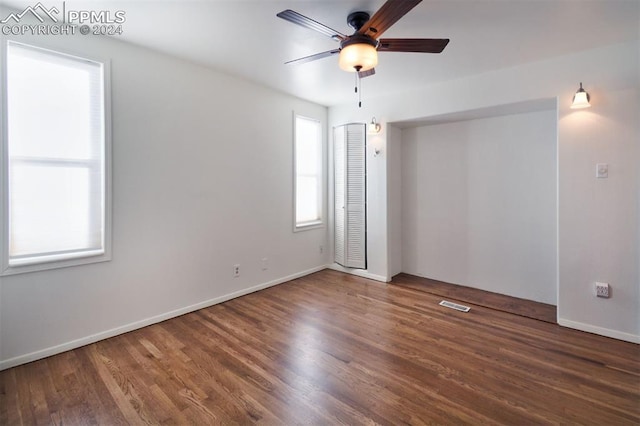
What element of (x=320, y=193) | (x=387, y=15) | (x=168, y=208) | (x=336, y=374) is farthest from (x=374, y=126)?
(x=336, y=374)

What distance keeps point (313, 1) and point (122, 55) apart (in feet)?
6.08

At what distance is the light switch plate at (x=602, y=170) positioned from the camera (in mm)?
2689

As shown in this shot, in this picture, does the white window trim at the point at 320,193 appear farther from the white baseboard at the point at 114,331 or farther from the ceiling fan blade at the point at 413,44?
the ceiling fan blade at the point at 413,44

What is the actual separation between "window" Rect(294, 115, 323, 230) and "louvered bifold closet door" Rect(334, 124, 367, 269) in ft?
1.04

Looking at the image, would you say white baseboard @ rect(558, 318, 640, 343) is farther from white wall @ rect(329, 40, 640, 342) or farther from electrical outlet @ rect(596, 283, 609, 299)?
electrical outlet @ rect(596, 283, 609, 299)

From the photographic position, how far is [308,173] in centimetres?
473

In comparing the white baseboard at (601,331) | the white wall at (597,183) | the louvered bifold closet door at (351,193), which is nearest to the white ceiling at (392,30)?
the white wall at (597,183)

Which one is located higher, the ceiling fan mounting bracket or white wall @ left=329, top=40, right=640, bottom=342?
the ceiling fan mounting bracket

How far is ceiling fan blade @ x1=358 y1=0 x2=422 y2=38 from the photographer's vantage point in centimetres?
166

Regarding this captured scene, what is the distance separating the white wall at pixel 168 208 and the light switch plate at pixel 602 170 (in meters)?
3.43

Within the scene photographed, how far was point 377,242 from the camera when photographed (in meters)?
4.36

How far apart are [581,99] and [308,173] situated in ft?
10.8

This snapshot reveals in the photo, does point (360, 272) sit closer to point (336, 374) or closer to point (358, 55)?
point (336, 374)

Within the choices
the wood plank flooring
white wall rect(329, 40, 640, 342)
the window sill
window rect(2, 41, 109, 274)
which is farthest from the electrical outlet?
window rect(2, 41, 109, 274)
